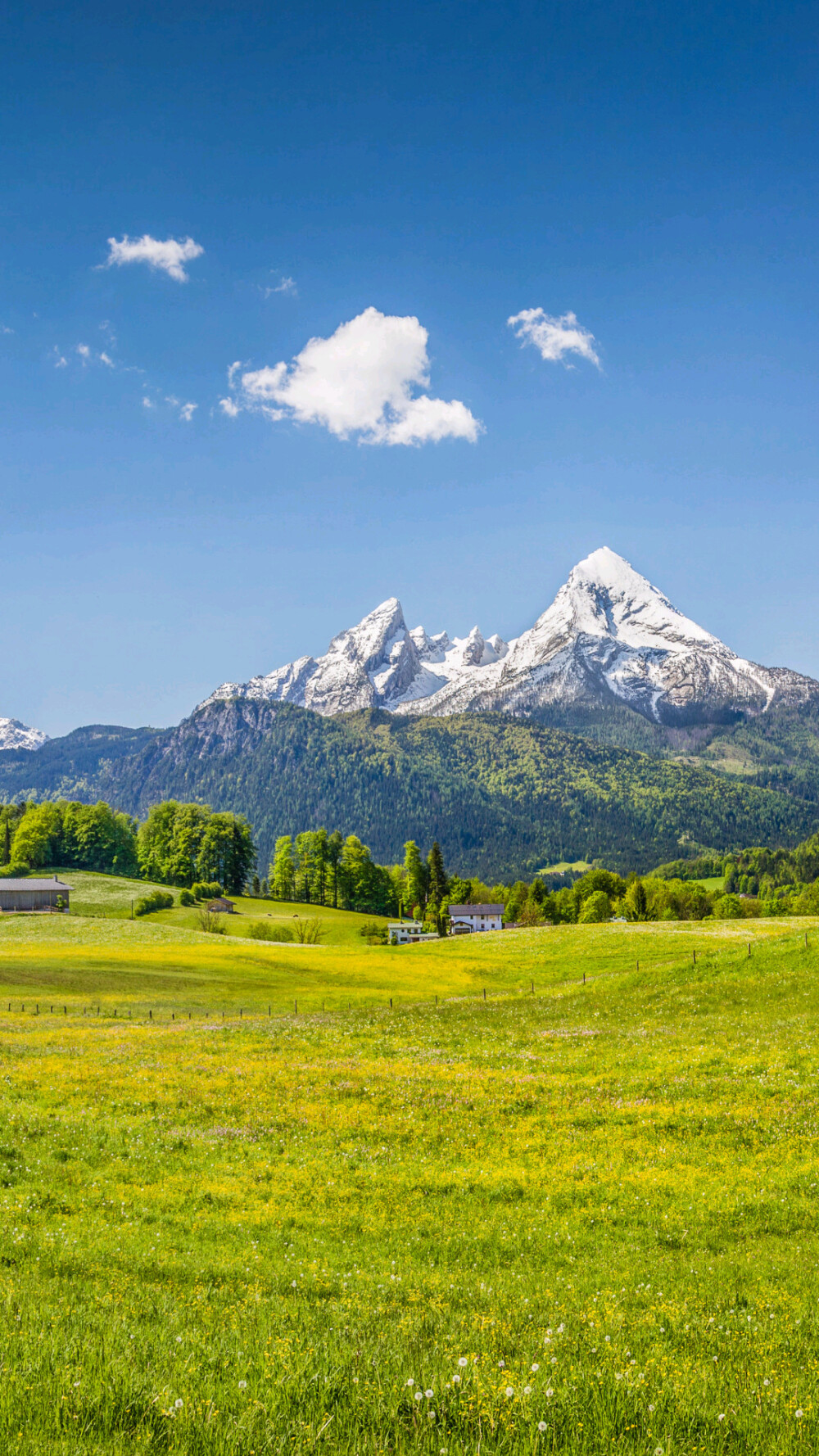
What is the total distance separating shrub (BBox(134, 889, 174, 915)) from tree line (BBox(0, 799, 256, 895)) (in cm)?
2474

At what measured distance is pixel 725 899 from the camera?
170 m

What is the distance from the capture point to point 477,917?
165000 millimetres

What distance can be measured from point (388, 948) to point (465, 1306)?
95.5m

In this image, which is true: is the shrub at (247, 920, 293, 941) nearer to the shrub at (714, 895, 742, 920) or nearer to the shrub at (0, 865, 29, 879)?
the shrub at (0, 865, 29, 879)

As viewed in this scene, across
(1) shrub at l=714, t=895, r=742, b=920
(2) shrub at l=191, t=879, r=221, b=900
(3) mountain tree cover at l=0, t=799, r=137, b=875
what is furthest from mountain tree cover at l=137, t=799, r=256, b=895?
(1) shrub at l=714, t=895, r=742, b=920

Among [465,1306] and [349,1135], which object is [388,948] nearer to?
[349,1135]

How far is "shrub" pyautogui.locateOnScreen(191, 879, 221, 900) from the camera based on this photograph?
154125 mm

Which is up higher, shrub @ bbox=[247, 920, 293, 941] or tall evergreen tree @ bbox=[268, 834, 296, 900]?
tall evergreen tree @ bbox=[268, 834, 296, 900]

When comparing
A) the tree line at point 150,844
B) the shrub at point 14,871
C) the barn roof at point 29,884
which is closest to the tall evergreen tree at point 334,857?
the tree line at point 150,844

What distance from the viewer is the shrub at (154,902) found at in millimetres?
137625

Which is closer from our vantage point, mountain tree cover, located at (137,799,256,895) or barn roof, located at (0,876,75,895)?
barn roof, located at (0,876,75,895)

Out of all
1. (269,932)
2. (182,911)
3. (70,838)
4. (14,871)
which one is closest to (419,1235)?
(269,932)

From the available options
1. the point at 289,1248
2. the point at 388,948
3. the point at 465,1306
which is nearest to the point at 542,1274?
the point at 465,1306

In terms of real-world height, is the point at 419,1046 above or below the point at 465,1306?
below
